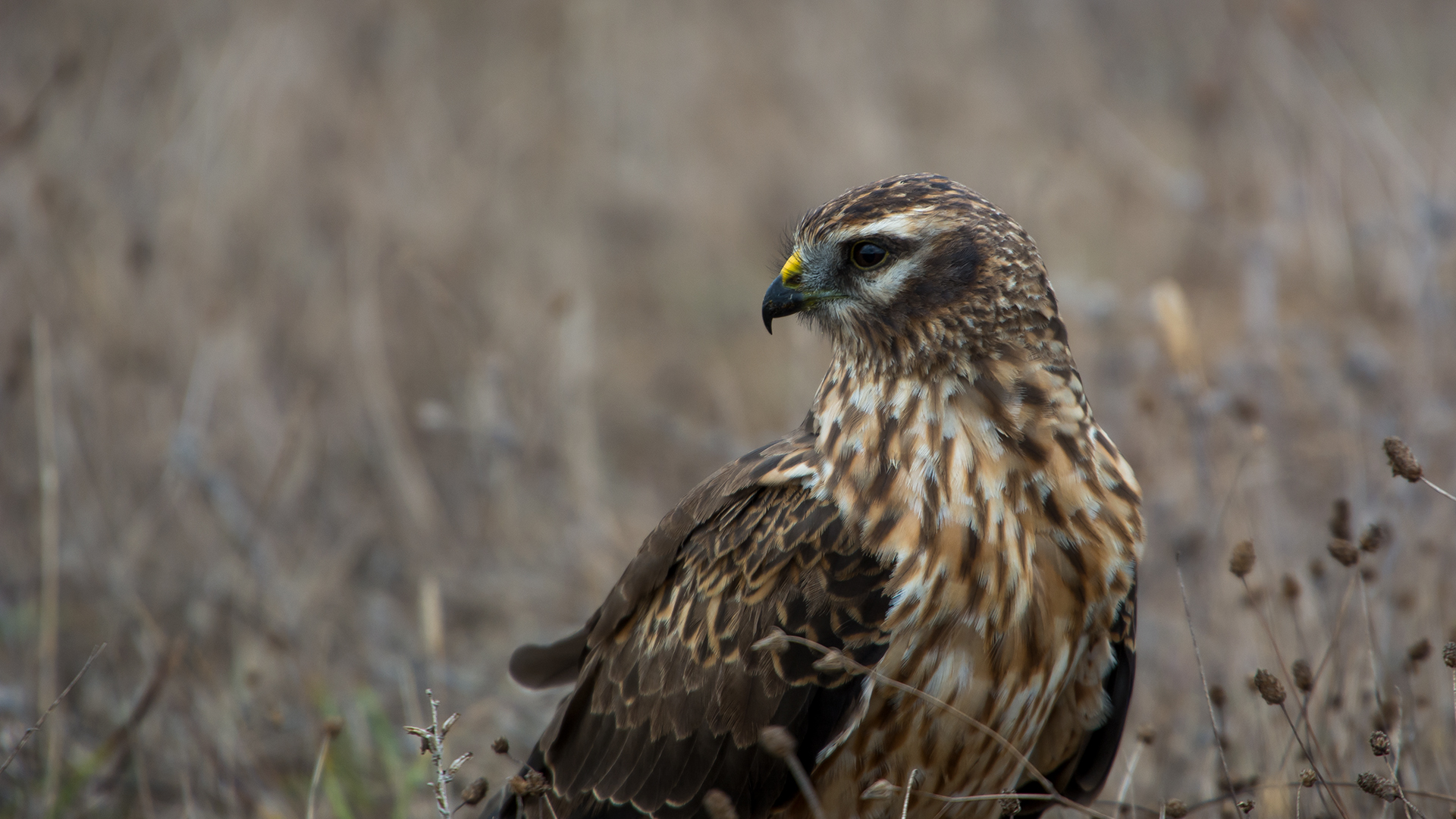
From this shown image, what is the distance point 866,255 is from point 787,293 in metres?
0.29

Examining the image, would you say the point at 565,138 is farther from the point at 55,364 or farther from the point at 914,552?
the point at 914,552

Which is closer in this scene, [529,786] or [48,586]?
[529,786]

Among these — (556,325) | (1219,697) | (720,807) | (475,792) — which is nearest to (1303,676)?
(1219,697)

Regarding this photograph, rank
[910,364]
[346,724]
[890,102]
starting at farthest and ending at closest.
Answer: [890,102] → [346,724] → [910,364]

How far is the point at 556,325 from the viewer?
711 cm

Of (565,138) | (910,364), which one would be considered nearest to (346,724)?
(910,364)

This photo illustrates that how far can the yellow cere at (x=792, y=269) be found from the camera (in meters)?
3.37

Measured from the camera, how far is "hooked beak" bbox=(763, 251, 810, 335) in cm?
337

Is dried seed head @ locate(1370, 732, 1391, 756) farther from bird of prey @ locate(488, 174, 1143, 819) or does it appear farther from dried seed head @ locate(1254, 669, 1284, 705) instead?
bird of prey @ locate(488, 174, 1143, 819)

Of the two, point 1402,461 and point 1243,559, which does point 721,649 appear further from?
point 1402,461

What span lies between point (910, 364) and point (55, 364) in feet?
15.8

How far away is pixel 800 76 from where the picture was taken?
31.0ft

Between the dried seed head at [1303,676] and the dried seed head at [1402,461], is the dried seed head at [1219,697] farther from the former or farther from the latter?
the dried seed head at [1402,461]

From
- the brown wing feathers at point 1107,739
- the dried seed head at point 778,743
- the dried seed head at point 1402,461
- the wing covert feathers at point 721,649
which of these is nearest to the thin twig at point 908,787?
the wing covert feathers at point 721,649
